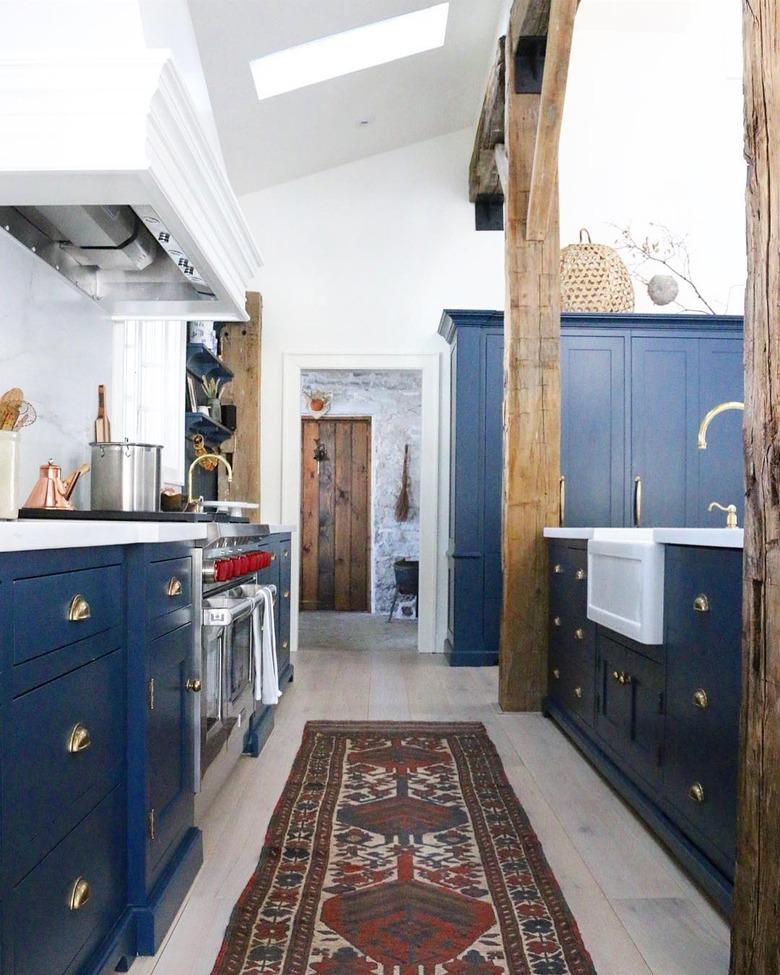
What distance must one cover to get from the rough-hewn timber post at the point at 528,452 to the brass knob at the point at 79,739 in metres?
2.78

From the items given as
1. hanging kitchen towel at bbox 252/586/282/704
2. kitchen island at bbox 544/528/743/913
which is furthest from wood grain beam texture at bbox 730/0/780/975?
hanging kitchen towel at bbox 252/586/282/704

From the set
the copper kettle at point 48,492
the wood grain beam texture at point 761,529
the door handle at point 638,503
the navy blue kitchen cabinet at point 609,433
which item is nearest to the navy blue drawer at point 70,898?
the copper kettle at point 48,492

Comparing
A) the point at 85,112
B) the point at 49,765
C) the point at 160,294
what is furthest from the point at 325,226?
the point at 49,765

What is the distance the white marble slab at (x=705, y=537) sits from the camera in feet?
6.31

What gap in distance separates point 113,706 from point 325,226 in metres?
4.76

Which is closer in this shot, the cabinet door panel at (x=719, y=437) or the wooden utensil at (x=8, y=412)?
the wooden utensil at (x=8, y=412)

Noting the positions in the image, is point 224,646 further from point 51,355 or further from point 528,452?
point 528,452

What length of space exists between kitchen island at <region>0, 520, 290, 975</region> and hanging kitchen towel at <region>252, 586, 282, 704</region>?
2.63 ft

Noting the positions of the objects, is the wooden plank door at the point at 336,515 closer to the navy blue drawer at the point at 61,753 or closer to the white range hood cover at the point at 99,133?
the white range hood cover at the point at 99,133

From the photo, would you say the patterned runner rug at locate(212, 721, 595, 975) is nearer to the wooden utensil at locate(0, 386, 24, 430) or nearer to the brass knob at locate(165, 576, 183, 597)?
the brass knob at locate(165, 576, 183, 597)

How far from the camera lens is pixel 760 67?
1.56 m

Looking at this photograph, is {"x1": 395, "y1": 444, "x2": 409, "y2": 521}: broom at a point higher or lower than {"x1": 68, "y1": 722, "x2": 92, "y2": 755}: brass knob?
higher

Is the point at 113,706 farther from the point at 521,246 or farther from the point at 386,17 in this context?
the point at 386,17

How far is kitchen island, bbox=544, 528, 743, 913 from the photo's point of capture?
1.98 metres
